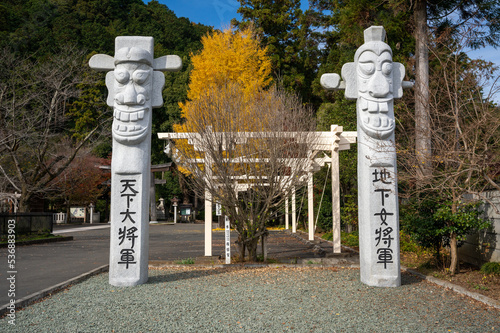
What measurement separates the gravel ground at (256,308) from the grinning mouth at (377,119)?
96.7 inches

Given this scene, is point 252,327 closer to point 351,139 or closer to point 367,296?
point 367,296

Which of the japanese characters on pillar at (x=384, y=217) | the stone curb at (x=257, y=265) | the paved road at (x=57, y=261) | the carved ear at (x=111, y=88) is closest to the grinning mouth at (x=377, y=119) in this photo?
the japanese characters on pillar at (x=384, y=217)

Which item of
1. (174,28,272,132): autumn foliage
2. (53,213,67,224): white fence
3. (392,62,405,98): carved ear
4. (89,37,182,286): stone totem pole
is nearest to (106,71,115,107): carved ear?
(89,37,182,286): stone totem pole

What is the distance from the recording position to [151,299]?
547 cm

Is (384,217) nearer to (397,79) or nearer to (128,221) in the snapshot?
(397,79)

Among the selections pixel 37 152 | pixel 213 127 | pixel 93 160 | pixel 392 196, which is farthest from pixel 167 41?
pixel 392 196

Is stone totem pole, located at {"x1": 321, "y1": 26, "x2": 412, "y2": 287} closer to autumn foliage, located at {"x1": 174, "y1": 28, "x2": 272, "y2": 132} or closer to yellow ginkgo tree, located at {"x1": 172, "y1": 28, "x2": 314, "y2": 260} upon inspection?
yellow ginkgo tree, located at {"x1": 172, "y1": 28, "x2": 314, "y2": 260}

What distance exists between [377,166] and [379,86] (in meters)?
1.30

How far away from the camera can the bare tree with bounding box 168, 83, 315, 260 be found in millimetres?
8203

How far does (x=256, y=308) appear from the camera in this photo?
5.00 m

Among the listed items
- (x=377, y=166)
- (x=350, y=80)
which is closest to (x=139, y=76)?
(x=350, y=80)

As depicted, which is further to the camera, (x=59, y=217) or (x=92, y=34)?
(x=92, y=34)

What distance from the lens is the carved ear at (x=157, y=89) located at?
22.0 ft

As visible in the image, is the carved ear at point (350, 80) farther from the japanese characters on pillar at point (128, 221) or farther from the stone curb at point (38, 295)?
the stone curb at point (38, 295)
